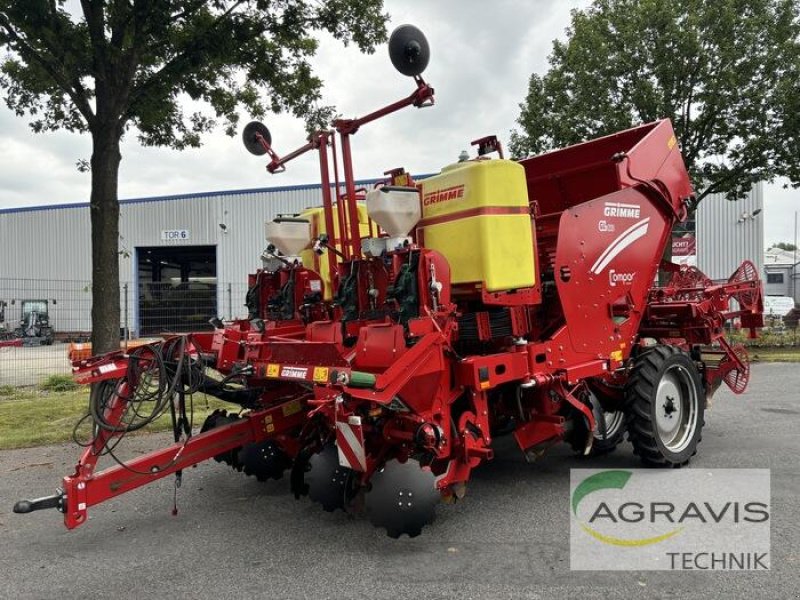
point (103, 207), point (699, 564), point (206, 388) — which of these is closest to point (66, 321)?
point (103, 207)

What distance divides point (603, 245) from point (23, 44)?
19.9ft

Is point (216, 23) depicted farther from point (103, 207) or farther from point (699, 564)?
point (699, 564)

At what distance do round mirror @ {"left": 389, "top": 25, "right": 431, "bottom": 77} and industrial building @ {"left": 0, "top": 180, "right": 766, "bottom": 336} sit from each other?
14.2 metres

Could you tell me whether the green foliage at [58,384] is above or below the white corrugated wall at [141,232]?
below

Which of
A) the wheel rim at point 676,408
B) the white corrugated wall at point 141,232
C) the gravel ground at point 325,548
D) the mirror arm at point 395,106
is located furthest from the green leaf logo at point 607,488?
the white corrugated wall at point 141,232

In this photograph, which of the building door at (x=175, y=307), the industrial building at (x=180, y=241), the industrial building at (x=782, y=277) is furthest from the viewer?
the industrial building at (x=782, y=277)

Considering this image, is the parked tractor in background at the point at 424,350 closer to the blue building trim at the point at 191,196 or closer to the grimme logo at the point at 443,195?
the grimme logo at the point at 443,195

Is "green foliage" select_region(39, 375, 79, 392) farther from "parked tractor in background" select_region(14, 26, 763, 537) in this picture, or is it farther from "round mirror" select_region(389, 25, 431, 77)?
"round mirror" select_region(389, 25, 431, 77)

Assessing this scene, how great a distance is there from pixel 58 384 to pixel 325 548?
876cm

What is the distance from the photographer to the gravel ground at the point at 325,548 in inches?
127

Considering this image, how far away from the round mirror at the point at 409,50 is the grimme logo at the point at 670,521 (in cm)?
308

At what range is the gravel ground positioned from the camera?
3.22 meters

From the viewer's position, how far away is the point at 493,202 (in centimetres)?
405

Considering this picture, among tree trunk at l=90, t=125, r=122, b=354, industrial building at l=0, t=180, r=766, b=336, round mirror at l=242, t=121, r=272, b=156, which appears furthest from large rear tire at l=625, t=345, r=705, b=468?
industrial building at l=0, t=180, r=766, b=336
